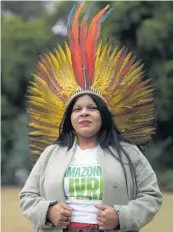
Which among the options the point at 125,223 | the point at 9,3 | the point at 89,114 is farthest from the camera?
the point at 9,3

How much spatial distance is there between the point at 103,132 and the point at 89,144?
0.08m

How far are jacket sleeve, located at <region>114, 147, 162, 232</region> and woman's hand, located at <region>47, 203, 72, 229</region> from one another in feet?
0.63

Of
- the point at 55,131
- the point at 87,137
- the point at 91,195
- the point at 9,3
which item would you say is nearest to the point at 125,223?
the point at 91,195

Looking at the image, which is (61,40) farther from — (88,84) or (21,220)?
(88,84)

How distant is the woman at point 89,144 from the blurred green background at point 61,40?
8584 mm

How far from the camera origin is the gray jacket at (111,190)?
2141 mm

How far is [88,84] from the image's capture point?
7.68ft

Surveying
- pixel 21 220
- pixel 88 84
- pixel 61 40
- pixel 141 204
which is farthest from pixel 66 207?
pixel 61 40

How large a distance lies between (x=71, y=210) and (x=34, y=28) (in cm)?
1043

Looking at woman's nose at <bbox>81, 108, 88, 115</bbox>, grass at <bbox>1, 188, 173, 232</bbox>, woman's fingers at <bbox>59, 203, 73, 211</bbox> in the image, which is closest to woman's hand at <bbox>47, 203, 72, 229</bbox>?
woman's fingers at <bbox>59, 203, 73, 211</bbox>

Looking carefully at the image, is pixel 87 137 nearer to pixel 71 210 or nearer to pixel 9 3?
pixel 71 210

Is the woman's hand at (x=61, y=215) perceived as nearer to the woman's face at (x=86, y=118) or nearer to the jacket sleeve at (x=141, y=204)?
the jacket sleeve at (x=141, y=204)

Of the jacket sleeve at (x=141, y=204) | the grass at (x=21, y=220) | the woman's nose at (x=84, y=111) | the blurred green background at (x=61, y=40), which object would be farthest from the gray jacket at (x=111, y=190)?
the blurred green background at (x=61, y=40)

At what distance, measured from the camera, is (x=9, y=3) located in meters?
15.7
